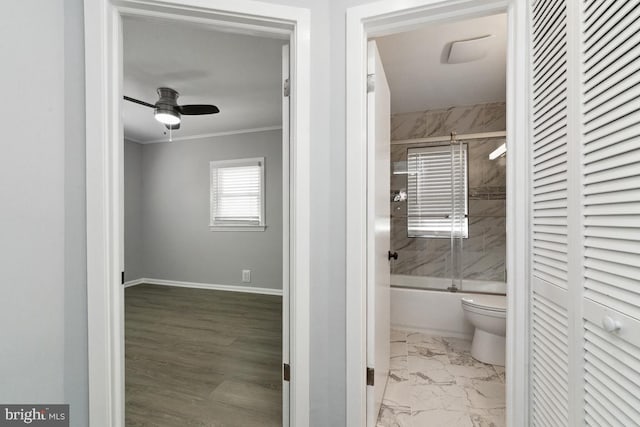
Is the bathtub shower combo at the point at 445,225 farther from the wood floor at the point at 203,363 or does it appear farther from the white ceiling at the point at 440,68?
the wood floor at the point at 203,363

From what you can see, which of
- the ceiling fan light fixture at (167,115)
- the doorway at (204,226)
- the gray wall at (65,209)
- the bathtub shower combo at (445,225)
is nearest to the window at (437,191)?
the bathtub shower combo at (445,225)

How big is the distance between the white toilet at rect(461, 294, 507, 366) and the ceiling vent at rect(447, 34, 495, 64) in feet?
6.28

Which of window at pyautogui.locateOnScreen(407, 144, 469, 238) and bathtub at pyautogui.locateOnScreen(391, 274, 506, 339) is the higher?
window at pyautogui.locateOnScreen(407, 144, 469, 238)

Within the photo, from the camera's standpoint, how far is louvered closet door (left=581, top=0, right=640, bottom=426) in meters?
0.64

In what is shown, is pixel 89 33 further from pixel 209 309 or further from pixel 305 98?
pixel 209 309

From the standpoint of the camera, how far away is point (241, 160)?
443 cm

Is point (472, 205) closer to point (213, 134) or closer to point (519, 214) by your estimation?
point (519, 214)

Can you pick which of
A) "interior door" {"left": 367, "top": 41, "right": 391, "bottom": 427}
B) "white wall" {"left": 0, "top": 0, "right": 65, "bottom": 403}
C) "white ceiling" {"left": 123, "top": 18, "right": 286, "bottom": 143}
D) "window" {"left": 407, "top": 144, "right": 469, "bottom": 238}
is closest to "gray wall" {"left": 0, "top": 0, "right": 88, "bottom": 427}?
"white wall" {"left": 0, "top": 0, "right": 65, "bottom": 403}

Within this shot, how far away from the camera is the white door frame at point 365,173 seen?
1.08 m

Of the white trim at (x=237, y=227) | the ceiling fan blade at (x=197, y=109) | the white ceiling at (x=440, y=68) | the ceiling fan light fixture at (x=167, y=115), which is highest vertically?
the white ceiling at (x=440, y=68)

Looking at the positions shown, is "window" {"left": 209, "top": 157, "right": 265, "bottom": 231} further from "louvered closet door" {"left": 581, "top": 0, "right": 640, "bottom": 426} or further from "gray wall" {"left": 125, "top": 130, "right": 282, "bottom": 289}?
"louvered closet door" {"left": 581, "top": 0, "right": 640, "bottom": 426}

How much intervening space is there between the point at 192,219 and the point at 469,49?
14.5 feet

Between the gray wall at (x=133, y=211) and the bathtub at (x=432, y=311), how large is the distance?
4.42 metres

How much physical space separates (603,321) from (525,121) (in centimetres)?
74
